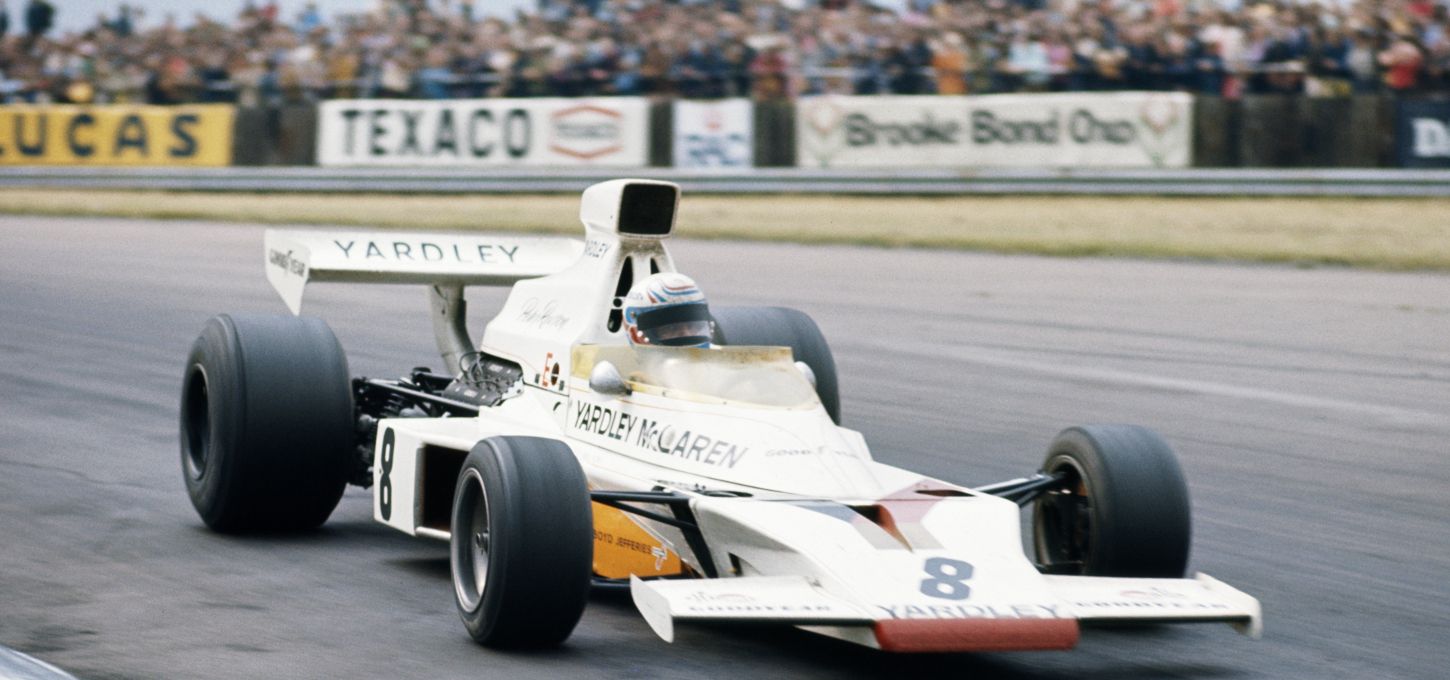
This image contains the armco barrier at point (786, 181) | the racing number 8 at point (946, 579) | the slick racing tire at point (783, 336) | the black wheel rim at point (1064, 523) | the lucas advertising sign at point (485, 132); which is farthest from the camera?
the lucas advertising sign at point (485, 132)

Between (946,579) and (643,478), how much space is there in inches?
51.9

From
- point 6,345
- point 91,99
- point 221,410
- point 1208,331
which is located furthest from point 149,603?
point 91,99

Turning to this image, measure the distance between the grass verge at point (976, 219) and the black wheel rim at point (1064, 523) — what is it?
1162 centimetres

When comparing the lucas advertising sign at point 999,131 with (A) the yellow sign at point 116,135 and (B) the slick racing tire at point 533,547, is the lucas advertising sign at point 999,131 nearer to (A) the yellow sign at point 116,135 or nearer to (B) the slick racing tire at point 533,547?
(A) the yellow sign at point 116,135

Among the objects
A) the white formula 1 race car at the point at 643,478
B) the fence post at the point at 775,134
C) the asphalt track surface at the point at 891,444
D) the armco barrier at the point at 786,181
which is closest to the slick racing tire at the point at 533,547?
the white formula 1 race car at the point at 643,478

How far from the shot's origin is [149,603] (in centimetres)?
610

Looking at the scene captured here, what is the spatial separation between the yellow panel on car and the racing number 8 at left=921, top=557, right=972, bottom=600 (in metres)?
0.96

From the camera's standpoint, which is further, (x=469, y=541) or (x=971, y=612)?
(x=469, y=541)

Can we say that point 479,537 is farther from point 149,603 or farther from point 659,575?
point 149,603

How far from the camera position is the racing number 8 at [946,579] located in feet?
16.4

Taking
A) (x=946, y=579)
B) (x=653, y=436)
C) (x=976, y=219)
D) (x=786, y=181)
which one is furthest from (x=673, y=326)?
(x=786, y=181)

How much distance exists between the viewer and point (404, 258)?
825cm


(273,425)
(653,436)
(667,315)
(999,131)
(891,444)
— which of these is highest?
(999,131)

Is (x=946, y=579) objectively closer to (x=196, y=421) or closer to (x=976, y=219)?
(x=196, y=421)
